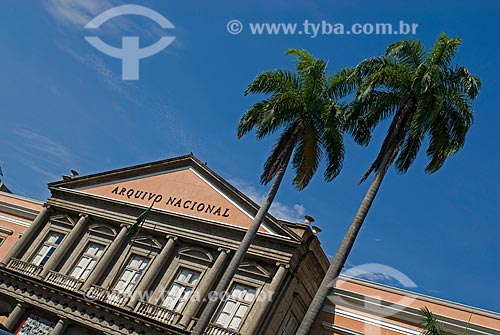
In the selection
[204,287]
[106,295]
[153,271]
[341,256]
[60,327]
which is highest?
[341,256]

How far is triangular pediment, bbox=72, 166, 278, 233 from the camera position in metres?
27.0

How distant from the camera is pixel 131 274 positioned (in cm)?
2750


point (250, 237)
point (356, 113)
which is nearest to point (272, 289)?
point (250, 237)

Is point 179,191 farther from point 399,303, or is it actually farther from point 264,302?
point 399,303

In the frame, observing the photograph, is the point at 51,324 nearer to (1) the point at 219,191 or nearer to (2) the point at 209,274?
(2) the point at 209,274

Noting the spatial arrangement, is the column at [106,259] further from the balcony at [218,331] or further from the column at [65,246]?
the balcony at [218,331]

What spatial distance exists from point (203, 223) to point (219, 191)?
212cm

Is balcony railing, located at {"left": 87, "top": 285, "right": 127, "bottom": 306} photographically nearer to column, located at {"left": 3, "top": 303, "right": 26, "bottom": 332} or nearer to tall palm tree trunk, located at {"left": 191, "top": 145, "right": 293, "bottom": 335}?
column, located at {"left": 3, "top": 303, "right": 26, "bottom": 332}

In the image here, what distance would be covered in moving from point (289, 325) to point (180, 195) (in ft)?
29.4

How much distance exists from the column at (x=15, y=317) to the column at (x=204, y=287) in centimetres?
954

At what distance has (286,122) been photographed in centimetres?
2277

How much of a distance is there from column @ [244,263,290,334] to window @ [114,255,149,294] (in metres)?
6.85

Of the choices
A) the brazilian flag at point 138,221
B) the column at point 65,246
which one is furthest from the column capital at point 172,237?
the column at point 65,246

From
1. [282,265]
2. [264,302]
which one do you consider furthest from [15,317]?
[282,265]
